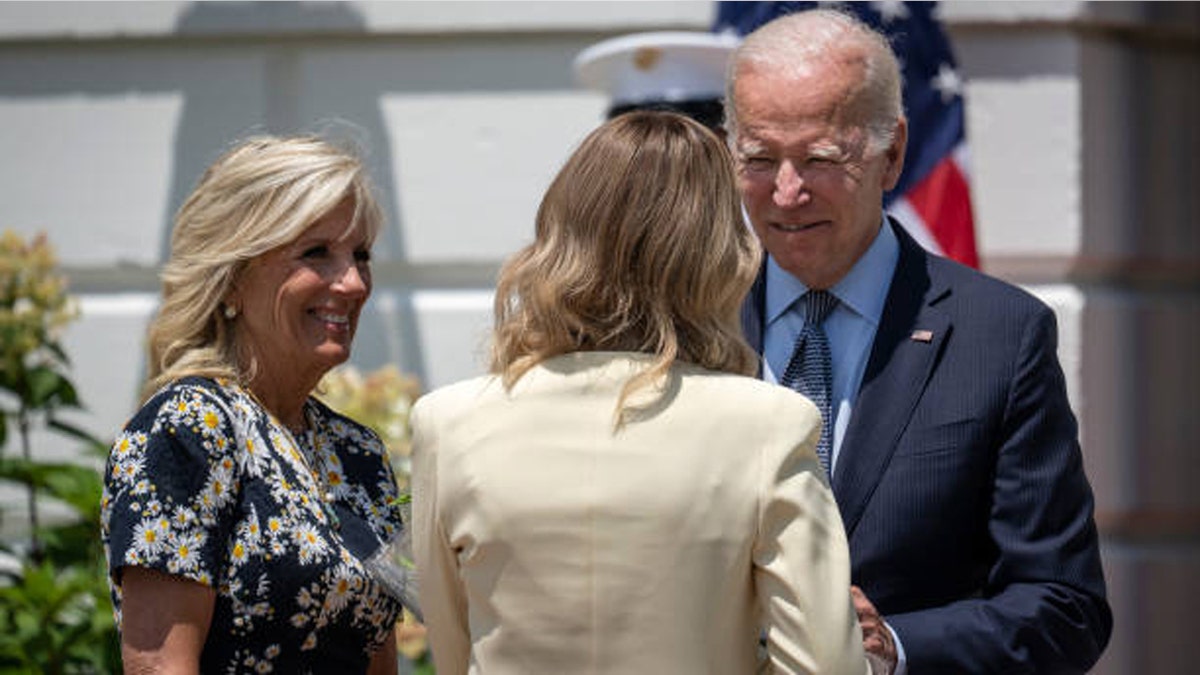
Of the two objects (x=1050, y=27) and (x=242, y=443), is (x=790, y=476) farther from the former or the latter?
(x=1050, y=27)

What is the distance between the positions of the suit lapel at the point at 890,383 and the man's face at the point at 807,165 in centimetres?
12

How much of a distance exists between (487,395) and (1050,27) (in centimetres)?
334

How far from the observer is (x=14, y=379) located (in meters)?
4.52

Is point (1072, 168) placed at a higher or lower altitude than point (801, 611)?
lower

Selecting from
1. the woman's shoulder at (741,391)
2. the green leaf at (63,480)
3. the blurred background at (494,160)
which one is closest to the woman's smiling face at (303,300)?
the woman's shoulder at (741,391)

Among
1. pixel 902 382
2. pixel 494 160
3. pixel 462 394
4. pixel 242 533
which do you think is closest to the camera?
pixel 462 394

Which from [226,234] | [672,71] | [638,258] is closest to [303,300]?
[226,234]

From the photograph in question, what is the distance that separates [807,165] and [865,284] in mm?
216

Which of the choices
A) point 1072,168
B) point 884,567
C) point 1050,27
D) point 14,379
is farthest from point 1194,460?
point 14,379

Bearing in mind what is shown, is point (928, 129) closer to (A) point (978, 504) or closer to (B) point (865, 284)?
(B) point (865, 284)

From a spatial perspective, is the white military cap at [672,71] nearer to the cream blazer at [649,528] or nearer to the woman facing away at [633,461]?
the woman facing away at [633,461]

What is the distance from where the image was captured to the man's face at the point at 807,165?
9.08ft

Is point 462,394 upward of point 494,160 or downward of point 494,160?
upward

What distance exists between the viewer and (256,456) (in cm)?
258
